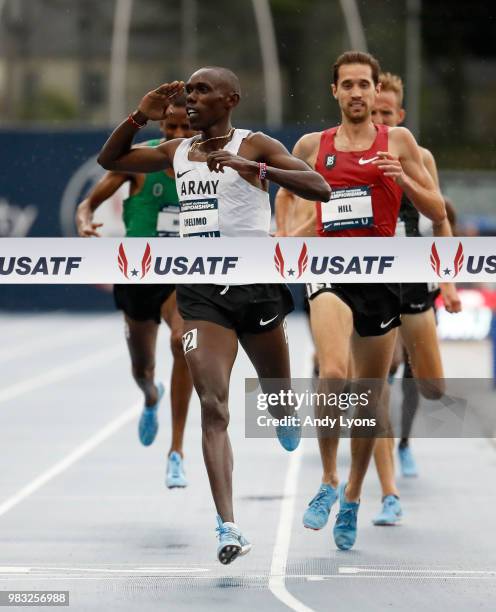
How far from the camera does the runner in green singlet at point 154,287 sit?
9164 millimetres

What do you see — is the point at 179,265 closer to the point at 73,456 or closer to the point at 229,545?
the point at 229,545

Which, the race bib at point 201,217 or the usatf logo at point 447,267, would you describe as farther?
the race bib at point 201,217

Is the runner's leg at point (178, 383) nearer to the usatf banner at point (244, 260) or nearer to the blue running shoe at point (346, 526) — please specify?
the blue running shoe at point (346, 526)

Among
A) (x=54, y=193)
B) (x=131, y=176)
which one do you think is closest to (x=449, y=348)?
(x=54, y=193)

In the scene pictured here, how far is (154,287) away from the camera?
973 centimetres

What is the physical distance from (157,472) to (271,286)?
12.2ft

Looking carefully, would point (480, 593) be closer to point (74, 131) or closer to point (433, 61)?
point (74, 131)

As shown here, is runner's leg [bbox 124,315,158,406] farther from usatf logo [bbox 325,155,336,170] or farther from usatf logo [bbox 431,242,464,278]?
usatf logo [bbox 431,242,464,278]

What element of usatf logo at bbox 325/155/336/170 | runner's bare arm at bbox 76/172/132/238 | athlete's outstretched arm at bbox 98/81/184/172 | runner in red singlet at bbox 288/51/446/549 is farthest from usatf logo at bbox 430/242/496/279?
runner's bare arm at bbox 76/172/132/238

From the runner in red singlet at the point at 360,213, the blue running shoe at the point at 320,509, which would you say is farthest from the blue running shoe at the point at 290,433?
the blue running shoe at the point at 320,509

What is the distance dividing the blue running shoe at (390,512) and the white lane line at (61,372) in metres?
7.93

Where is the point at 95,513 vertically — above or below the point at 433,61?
below

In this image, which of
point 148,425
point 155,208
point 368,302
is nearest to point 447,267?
point 368,302

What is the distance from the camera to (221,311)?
7.04m
